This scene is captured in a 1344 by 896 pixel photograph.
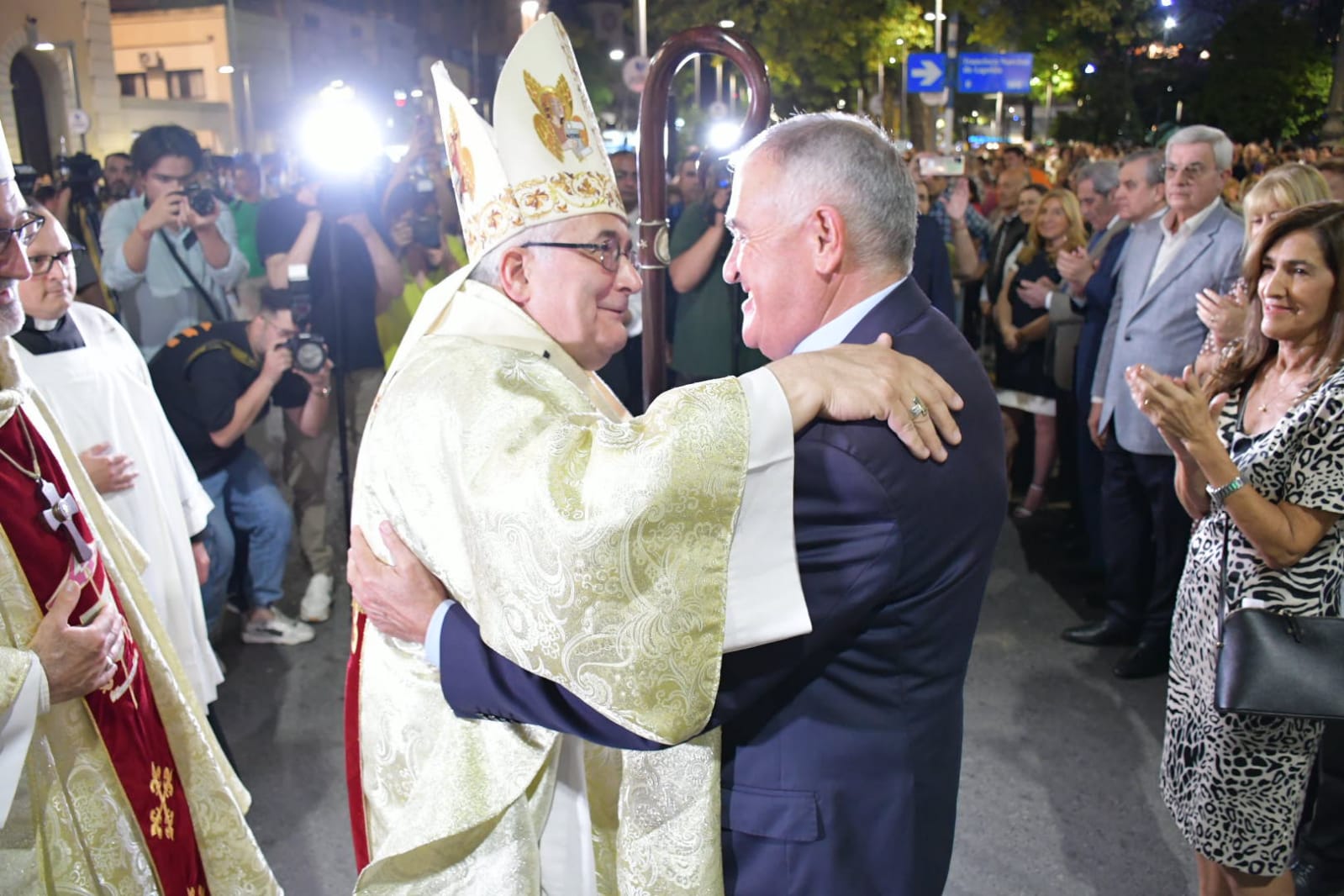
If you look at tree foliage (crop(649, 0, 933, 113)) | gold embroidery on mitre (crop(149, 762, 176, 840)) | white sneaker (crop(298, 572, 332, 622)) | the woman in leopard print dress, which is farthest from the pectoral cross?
tree foliage (crop(649, 0, 933, 113))

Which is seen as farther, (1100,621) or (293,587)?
(293,587)

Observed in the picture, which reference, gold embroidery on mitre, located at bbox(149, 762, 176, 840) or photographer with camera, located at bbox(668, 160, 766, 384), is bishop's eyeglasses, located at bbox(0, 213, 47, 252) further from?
photographer with camera, located at bbox(668, 160, 766, 384)

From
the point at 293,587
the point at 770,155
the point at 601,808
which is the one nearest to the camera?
the point at 770,155

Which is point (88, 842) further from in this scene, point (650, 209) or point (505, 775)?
point (650, 209)

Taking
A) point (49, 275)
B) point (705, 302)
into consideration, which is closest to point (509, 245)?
point (49, 275)

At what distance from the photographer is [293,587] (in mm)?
5766

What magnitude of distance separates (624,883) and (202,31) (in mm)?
39604

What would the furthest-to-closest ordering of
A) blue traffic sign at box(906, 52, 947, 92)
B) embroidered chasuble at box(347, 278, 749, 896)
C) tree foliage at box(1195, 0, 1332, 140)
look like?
1. tree foliage at box(1195, 0, 1332, 140)
2. blue traffic sign at box(906, 52, 947, 92)
3. embroidered chasuble at box(347, 278, 749, 896)

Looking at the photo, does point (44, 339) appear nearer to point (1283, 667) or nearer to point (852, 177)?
point (852, 177)

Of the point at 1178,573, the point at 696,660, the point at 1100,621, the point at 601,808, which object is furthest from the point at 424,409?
the point at 1100,621

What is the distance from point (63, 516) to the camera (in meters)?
2.12

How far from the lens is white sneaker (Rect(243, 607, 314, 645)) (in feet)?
16.5

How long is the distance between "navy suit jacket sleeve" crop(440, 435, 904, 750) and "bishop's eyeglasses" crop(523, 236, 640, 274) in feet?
2.31

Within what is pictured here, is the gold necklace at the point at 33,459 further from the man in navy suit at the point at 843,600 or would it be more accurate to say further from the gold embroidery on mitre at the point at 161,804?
the man in navy suit at the point at 843,600
